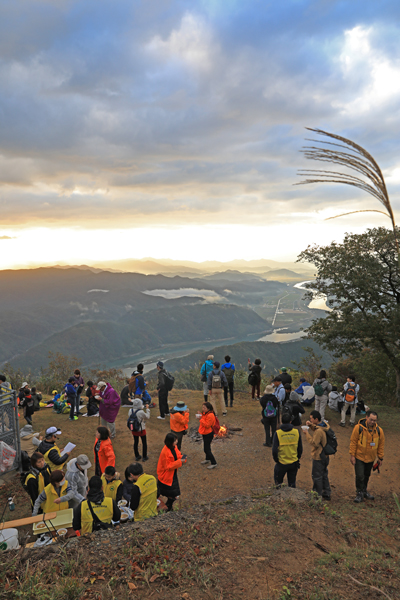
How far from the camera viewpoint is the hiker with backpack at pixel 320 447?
21.9 feet

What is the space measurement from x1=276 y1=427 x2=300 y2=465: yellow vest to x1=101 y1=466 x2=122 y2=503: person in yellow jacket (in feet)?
10.4

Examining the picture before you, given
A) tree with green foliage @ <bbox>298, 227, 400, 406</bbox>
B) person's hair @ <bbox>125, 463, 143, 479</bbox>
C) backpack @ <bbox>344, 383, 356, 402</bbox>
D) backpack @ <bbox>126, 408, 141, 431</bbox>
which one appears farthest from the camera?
tree with green foliage @ <bbox>298, 227, 400, 406</bbox>

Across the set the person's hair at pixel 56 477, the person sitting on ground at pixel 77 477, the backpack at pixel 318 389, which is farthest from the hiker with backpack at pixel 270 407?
the person's hair at pixel 56 477

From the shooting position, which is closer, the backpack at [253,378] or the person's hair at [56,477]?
the person's hair at [56,477]

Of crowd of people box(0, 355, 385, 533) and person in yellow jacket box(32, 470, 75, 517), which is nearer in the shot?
crowd of people box(0, 355, 385, 533)

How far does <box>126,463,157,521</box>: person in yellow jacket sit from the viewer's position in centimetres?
582

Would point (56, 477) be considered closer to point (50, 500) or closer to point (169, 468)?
point (50, 500)

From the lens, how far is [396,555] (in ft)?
15.9

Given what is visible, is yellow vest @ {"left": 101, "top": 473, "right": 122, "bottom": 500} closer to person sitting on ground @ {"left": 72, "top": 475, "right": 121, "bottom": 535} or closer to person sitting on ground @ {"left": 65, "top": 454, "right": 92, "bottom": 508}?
person sitting on ground @ {"left": 72, "top": 475, "right": 121, "bottom": 535}

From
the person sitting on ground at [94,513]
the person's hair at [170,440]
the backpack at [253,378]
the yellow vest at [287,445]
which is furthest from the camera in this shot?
the backpack at [253,378]

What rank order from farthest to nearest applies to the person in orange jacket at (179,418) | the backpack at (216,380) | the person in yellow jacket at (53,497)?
the backpack at (216,380) → the person in orange jacket at (179,418) → the person in yellow jacket at (53,497)

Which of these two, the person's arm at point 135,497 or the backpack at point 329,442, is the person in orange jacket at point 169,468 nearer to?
the person's arm at point 135,497

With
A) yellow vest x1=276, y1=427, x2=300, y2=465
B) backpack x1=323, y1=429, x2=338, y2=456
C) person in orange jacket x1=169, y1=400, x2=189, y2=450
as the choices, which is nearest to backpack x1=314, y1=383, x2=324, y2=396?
backpack x1=323, y1=429, x2=338, y2=456

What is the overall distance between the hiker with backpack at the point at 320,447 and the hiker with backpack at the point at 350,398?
4.90 meters
